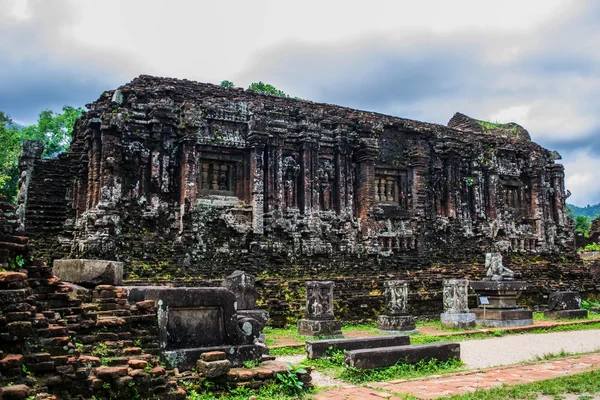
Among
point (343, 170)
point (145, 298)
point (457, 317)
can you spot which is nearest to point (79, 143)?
point (343, 170)

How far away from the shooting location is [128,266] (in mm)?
15172

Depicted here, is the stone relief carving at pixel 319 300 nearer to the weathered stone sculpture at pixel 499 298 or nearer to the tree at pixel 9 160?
the weathered stone sculpture at pixel 499 298

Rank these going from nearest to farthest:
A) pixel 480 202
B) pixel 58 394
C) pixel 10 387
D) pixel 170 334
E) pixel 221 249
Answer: pixel 10 387, pixel 58 394, pixel 170 334, pixel 221 249, pixel 480 202

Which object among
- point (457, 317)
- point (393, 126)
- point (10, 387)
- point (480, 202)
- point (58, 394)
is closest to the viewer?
point (10, 387)

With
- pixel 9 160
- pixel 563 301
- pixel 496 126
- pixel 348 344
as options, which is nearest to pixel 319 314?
pixel 348 344

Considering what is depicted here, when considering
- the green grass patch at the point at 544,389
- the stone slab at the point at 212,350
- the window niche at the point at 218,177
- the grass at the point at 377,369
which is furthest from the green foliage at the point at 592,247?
the stone slab at the point at 212,350

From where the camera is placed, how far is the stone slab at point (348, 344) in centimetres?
983

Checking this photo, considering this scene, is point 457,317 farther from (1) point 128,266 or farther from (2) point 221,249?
(1) point 128,266

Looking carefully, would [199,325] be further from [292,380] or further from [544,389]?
[544,389]

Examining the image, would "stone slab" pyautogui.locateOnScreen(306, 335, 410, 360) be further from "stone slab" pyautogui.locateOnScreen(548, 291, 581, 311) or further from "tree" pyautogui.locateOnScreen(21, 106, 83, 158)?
"tree" pyautogui.locateOnScreen(21, 106, 83, 158)

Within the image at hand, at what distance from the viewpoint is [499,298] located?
16406 mm

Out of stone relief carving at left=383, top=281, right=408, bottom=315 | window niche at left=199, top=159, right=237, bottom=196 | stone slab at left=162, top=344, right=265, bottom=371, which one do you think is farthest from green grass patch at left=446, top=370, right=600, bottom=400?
window niche at left=199, top=159, right=237, bottom=196

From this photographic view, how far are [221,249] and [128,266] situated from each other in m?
3.02

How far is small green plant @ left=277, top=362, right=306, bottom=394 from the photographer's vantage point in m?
7.23
